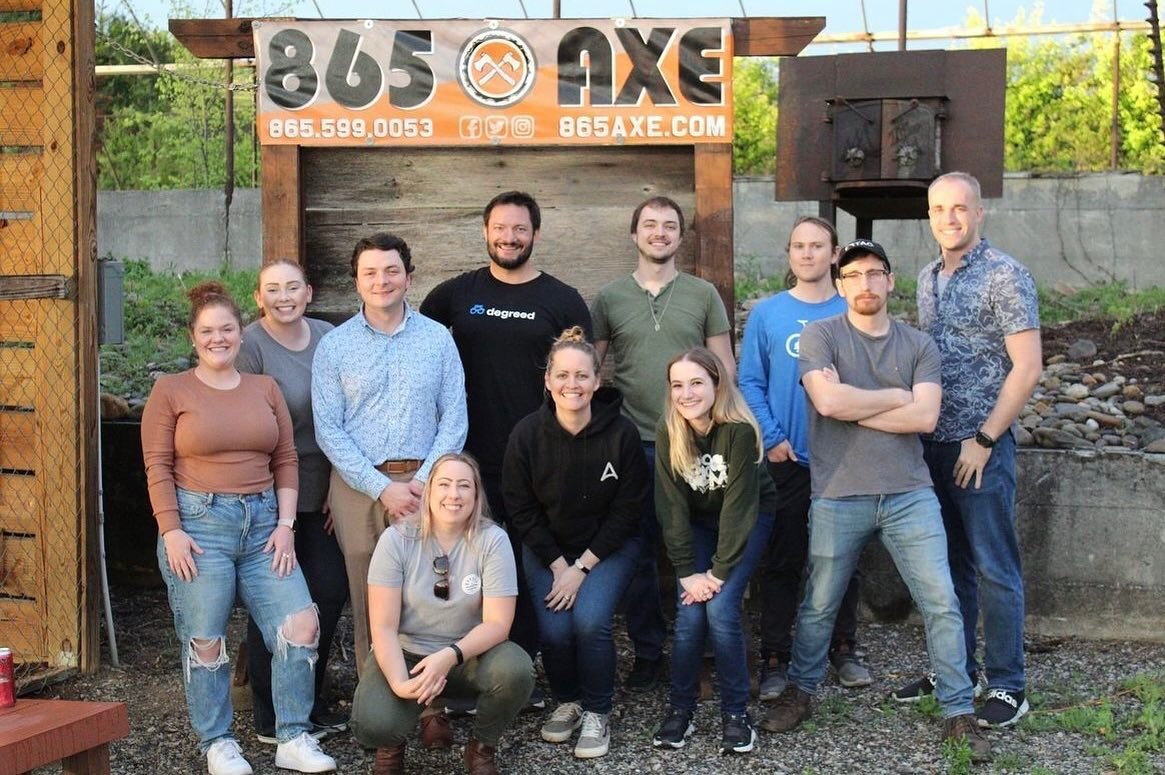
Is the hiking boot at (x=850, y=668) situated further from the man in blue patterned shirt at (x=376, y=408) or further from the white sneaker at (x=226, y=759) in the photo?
the white sneaker at (x=226, y=759)

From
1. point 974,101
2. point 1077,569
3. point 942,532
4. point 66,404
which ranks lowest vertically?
point 1077,569

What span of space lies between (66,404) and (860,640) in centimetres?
370

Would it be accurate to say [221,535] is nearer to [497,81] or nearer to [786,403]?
[786,403]

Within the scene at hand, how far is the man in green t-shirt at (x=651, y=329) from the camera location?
5.25m

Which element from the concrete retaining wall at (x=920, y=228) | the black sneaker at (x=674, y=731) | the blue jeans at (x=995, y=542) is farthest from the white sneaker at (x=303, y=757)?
the concrete retaining wall at (x=920, y=228)

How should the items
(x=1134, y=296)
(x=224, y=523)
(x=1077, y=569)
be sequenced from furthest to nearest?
(x=1134, y=296)
(x=1077, y=569)
(x=224, y=523)

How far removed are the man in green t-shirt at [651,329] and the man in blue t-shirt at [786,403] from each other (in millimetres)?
141

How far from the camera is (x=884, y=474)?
469 cm

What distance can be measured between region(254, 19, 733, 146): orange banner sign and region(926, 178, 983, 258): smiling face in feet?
6.12

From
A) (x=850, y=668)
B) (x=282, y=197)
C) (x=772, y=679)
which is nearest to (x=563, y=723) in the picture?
(x=772, y=679)

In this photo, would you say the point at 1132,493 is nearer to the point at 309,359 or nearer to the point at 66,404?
the point at 309,359

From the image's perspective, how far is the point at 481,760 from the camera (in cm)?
448

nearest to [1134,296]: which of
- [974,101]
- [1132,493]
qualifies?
[974,101]

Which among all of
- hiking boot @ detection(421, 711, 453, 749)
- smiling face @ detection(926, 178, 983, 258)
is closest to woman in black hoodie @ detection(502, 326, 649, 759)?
hiking boot @ detection(421, 711, 453, 749)
